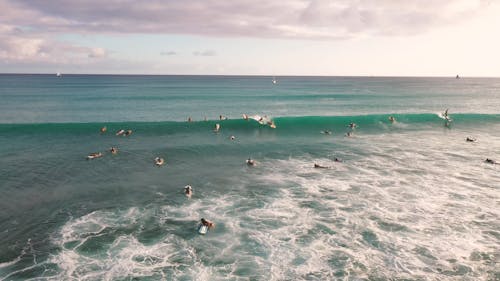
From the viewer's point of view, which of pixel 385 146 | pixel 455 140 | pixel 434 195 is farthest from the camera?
pixel 455 140

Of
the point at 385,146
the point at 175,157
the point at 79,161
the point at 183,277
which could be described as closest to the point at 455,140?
the point at 385,146

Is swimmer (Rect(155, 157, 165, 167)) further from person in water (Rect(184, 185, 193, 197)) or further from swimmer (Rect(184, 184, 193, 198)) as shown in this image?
person in water (Rect(184, 185, 193, 197))

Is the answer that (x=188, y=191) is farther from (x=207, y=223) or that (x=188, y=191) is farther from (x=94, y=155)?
(x=94, y=155)

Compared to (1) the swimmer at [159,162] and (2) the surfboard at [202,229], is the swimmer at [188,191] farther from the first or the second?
(1) the swimmer at [159,162]

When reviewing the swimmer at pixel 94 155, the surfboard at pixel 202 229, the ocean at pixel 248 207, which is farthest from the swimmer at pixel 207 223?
the swimmer at pixel 94 155

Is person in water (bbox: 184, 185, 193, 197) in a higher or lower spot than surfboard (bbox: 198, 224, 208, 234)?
higher

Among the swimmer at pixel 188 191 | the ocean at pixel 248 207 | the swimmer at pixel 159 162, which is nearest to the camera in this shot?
the ocean at pixel 248 207

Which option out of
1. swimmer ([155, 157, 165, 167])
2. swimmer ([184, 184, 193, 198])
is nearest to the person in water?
swimmer ([184, 184, 193, 198])

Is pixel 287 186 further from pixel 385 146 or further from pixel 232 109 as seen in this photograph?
pixel 232 109
